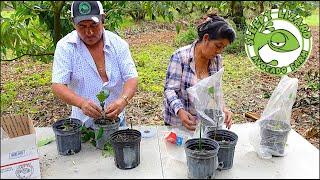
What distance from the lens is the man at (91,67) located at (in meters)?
1.82

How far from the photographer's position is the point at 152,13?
2.55m

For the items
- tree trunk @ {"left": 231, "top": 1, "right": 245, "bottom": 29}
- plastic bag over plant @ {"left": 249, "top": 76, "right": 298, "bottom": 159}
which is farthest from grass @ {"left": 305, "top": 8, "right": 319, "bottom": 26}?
plastic bag over plant @ {"left": 249, "top": 76, "right": 298, "bottom": 159}

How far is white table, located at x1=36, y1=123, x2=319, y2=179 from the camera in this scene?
164 cm

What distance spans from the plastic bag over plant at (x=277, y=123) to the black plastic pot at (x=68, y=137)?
86 centimetres

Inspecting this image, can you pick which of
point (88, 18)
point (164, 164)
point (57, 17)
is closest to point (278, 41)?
point (164, 164)

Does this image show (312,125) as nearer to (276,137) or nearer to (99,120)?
(276,137)

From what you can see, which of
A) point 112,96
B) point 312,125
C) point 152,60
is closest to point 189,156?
point 112,96

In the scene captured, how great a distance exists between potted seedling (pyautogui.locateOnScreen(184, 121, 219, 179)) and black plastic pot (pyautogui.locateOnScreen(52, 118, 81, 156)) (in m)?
0.56

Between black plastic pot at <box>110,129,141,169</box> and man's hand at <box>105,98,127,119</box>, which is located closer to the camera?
black plastic pot at <box>110,129,141,169</box>

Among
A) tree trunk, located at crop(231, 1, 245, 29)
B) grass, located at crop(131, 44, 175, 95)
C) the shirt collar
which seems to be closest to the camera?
the shirt collar

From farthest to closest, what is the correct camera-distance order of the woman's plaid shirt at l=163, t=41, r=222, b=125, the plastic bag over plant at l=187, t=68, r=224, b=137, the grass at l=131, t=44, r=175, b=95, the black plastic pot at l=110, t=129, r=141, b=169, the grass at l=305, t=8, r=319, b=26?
the grass at l=305, t=8, r=319, b=26
the grass at l=131, t=44, r=175, b=95
the woman's plaid shirt at l=163, t=41, r=222, b=125
the plastic bag over plant at l=187, t=68, r=224, b=137
the black plastic pot at l=110, t=129, r=141, b=169

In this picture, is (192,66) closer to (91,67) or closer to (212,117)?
(212,117)

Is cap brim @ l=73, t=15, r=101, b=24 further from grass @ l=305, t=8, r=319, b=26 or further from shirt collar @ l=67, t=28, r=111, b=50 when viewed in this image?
grass @ l=305, t=8, r=319, b=26

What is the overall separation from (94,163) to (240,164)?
662 mm
